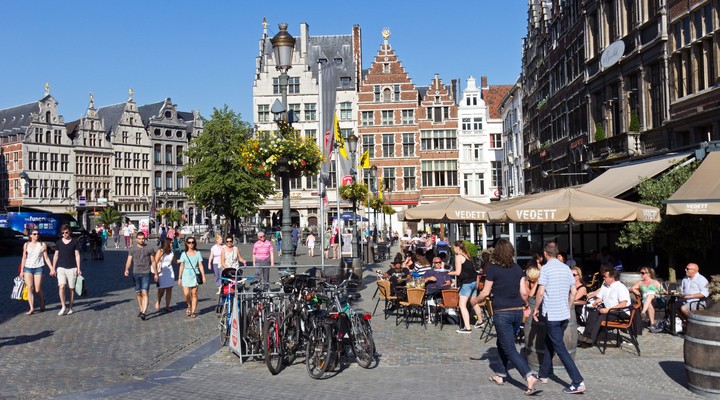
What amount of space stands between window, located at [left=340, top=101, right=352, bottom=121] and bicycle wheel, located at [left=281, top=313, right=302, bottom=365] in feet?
182

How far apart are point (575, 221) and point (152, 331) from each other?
Answer: 7.36m

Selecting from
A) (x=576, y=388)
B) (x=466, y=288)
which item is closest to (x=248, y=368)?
(x=576, y=388)

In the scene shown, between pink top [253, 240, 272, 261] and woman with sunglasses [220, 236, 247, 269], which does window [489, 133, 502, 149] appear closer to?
pink top [253, 240, 272, 261]

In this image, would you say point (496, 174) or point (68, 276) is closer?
point (68, 276)

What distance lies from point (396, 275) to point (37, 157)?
215 feet

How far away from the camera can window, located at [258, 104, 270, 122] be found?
63906mm

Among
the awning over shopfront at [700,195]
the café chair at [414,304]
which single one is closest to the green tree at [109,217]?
the café chair at [414,304]

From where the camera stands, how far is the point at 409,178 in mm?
62281

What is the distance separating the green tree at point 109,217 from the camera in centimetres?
6912

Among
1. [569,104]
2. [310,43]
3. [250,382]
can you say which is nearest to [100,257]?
[569,104]

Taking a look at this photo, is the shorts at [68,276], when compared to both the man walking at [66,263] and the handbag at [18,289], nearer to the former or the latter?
the man walking at [66,263]

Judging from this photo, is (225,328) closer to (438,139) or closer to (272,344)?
(272,344)

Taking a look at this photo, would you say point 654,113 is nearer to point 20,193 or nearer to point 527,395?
point 527,395

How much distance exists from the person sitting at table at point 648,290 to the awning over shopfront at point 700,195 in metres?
1.12
